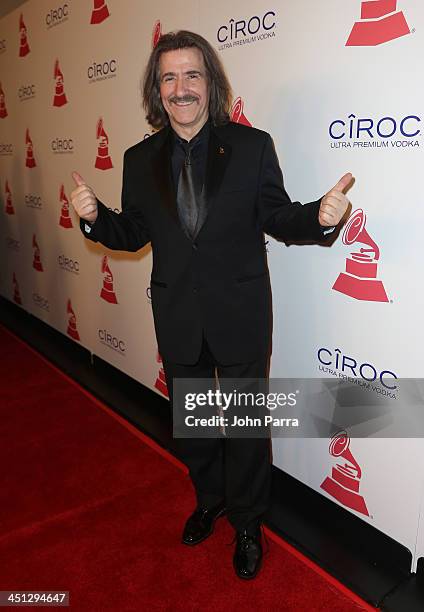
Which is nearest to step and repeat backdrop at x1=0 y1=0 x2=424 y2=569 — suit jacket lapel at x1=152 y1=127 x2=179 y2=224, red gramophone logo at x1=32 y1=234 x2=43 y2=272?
suit jacket lapel at x1=152 y1=127 x2=179 y2=224

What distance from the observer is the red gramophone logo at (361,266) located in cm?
182

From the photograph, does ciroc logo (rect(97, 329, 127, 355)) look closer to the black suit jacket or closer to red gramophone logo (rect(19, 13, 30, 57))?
the black suit jacket

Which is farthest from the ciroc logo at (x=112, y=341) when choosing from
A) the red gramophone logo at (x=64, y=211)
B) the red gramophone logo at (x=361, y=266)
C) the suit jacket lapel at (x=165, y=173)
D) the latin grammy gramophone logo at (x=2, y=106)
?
the latin grammy gramophone logo at (x=2, y=106)

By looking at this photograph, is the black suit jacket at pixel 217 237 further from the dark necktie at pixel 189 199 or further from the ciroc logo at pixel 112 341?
the ciroc logo at pixel 112 341

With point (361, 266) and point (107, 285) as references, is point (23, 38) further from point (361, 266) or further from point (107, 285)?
point (361, 266)

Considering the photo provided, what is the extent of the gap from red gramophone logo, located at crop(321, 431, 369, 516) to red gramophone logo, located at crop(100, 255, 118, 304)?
187 centimetres

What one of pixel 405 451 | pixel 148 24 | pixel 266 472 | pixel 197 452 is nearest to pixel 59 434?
pixel 197 452

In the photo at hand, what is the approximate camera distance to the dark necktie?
5.82 feet

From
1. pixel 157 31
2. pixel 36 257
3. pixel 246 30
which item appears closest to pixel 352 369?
pixel 246 30

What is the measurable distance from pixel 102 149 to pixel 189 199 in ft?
5.57

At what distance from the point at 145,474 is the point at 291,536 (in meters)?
0.79

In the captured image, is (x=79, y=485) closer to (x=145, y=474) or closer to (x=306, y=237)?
(x=145, y=474)

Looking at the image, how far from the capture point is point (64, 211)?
3.94m

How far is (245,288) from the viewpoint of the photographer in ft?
5.97
